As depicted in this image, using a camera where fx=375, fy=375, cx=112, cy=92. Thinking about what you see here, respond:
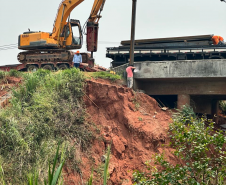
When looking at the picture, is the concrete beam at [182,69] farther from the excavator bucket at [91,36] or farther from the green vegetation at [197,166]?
the green vegetation at [197,166]

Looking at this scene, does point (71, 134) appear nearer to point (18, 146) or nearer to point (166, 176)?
point (18, 146)

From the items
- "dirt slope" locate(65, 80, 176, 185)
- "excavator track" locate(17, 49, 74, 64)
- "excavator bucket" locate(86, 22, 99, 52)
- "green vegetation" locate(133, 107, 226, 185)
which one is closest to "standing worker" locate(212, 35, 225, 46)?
"excavator bucket" locate(86, 22, 99, 52)

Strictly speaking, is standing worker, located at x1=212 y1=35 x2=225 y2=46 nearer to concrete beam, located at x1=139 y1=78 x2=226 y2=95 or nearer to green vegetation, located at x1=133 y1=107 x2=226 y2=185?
concrete beam, located at x1=139 y1=78 x2=226 y2=95

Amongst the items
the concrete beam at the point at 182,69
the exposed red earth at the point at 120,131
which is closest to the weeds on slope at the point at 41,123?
the exposed red earth at the point at 120,131

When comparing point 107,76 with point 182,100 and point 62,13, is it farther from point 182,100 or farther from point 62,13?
point 62,13

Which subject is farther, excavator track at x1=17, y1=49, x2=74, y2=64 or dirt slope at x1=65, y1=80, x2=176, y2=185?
excavator track at x1=17, y1=49, x2=74, y2=64

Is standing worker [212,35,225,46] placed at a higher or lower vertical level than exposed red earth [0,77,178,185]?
higher

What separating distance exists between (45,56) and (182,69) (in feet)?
29.6

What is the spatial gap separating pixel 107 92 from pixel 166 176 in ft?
23.1

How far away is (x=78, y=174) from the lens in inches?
508

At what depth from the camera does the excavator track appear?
71.8 feet

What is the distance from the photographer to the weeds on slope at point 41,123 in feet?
40.4

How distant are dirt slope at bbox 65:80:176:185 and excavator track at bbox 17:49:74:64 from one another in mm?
5611

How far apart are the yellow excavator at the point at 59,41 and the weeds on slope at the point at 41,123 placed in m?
5.17
